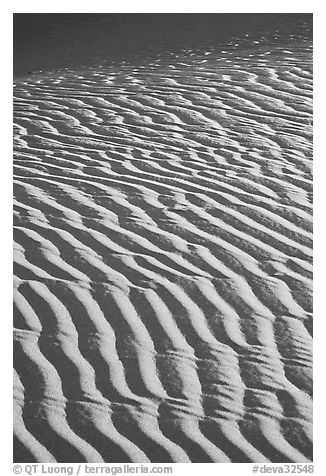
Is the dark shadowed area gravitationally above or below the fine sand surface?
above

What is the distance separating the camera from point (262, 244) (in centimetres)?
460

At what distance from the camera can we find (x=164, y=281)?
424 cm

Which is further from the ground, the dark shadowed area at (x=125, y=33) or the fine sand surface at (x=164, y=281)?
the dark shadowed area at (x=125, y=33)

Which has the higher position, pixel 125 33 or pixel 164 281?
pixel 125 33

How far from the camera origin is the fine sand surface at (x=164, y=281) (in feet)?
10.5

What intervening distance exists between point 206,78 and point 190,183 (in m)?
2.96

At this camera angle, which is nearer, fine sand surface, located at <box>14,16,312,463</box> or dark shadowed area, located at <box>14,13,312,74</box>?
fine sand surface, located at <box>14,16,312,463</box>

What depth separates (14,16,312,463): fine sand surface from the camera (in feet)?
10.5

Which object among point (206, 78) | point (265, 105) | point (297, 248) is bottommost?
point (297, 248)

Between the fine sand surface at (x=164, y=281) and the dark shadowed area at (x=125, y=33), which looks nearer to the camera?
the fine sand surface at (x=164, y=281)

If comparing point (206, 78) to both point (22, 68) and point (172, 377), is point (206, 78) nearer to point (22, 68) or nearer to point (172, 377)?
point (22, 68)

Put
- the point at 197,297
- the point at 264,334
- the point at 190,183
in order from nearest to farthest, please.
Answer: the point at 264,334
the point at 197,297
the point at 190,183

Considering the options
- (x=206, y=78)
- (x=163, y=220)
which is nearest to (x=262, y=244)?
(x=163, y=220)

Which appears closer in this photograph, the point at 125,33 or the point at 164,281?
the point at 164,281
